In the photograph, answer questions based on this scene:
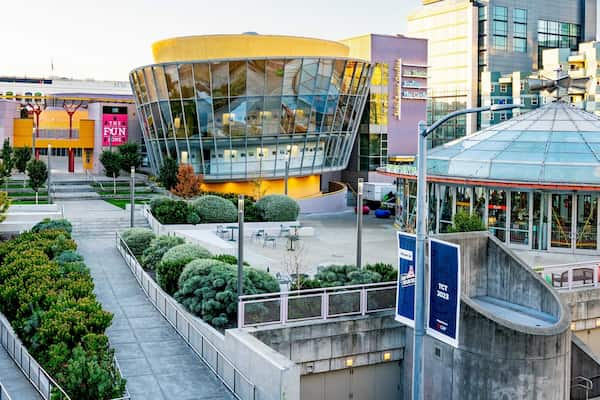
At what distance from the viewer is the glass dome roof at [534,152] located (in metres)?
32.1

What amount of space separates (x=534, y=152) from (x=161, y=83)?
29100 millimetres

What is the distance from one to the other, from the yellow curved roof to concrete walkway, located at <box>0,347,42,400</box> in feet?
117

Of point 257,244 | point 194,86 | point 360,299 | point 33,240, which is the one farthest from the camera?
point 194,86

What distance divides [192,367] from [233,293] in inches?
100

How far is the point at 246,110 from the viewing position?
5234 cm

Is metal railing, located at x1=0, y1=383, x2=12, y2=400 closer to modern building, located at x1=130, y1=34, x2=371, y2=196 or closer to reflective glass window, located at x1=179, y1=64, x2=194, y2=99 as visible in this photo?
modern building, located at x1=130, y1=34, x2=371, y2=196

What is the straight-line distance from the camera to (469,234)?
69.3 feet

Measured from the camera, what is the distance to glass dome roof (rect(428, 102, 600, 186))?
1264 inches

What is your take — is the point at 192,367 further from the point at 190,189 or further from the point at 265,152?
the point at 265,152

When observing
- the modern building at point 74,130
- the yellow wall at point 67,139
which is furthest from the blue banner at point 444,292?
the yellow wall at point 67,139

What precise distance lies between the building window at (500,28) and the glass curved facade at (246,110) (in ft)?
177

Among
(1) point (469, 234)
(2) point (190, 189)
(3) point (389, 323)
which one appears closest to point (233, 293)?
(3) point (389, 323)

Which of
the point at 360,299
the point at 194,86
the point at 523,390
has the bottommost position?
the point at 523,390

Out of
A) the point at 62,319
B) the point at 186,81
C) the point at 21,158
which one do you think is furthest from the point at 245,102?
the point at 62,319
